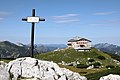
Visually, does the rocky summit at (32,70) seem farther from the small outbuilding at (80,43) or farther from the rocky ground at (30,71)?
the small outbuilding at (80,43)

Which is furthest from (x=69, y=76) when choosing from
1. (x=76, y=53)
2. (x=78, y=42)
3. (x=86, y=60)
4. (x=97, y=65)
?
Answer: (x=78, y=42)

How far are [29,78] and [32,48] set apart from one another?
4.21 m

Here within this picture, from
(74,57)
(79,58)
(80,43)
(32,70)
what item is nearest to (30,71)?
(32,70)

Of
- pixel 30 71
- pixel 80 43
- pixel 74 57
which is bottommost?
pixel 74 57

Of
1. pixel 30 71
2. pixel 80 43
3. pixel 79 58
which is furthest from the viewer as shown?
pixel 80 43

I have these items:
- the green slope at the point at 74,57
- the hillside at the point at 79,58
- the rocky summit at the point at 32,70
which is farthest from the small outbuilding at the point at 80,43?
the rocky summit at the point at 32,70

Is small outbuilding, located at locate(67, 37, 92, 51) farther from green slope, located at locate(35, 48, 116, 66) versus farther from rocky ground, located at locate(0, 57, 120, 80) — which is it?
rocky ground, located at locate(0, 57, 120, 80)

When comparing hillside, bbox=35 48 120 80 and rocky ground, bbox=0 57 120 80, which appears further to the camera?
hillside, bbox=35 48 120 80

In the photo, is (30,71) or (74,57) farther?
(74,57)

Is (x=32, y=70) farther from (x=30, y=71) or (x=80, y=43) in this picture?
(x=80, y=43)

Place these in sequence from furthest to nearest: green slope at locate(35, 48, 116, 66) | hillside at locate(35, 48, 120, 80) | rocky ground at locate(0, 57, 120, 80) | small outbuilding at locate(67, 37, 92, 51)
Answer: small outbuilding at locate(67, 37, 92, 51) < green slope at locate(35, 48, 116, 66) < hillside at locate(35, 48, 120, 80) < rocky ground at locate(0, 57, 120, 80)

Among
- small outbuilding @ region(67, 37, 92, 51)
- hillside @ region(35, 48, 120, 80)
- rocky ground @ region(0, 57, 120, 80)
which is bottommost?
hillside @ region(35, 48, 120, 80)

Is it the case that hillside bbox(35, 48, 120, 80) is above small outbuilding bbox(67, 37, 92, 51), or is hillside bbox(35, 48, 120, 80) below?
below

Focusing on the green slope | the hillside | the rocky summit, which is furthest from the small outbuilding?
the rocky summit
